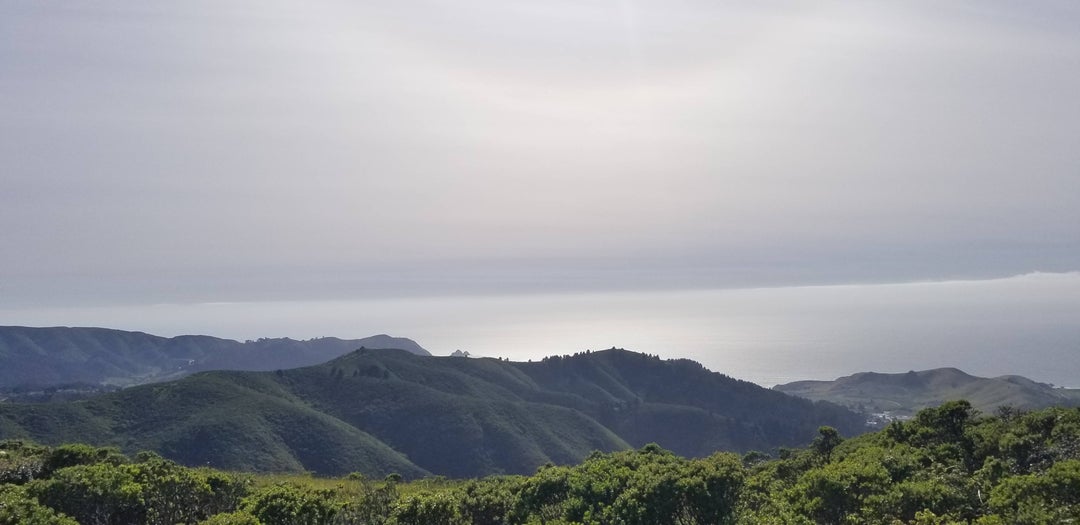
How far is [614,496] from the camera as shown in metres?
23.8

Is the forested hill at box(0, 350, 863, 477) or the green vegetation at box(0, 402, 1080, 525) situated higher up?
the green vegetation at box(0, 402, 1080, 525)

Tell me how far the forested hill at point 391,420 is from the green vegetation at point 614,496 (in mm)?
84265

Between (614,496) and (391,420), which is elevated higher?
(614,496)

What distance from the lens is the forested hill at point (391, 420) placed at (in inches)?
4254

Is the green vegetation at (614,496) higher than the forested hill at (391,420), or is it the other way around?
the green vegetation at (614,496)

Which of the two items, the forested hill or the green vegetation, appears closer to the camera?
the green vegetation

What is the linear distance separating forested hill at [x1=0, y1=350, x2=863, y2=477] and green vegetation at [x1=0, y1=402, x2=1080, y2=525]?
8426 cm

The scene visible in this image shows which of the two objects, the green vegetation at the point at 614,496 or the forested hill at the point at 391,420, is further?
the forested hill at the point at 391,420

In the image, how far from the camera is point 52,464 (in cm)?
2909

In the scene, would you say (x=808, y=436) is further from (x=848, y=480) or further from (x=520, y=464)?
(x=848, y=480)

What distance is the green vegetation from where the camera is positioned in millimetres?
18641

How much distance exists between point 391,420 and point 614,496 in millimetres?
124298

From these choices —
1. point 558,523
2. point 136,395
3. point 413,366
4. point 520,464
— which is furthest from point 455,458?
point 558,523

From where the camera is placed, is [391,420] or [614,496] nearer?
[614,496]
